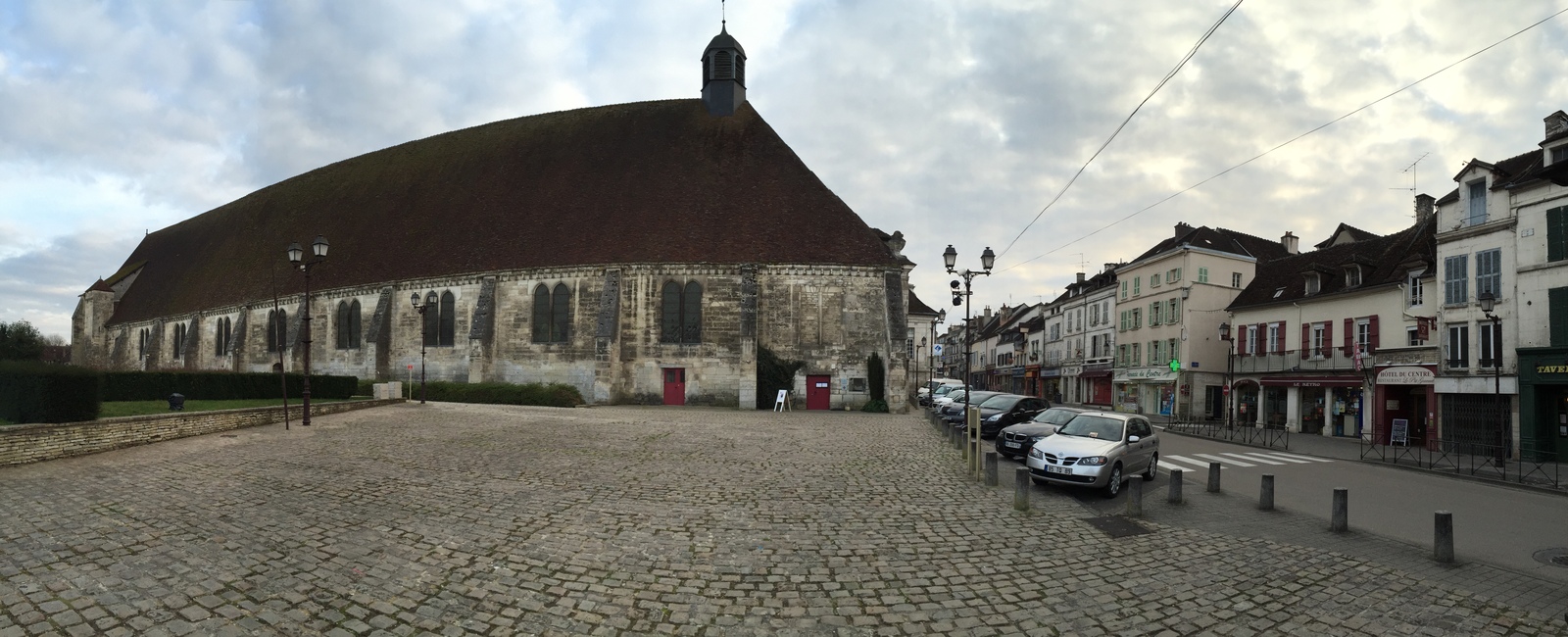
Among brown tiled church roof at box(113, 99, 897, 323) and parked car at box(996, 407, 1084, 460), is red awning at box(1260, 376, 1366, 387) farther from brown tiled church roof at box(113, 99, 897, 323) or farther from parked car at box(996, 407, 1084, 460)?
parked car at box(996, 407, 1084, 460)

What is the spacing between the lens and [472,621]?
5086 millimetres

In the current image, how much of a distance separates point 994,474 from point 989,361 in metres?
71.0

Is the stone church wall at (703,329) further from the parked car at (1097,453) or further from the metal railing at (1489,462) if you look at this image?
the parked car at (1097,453)

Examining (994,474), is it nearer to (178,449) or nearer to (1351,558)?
(1351,558)

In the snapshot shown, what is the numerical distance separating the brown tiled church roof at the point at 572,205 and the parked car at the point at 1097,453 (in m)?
16.6

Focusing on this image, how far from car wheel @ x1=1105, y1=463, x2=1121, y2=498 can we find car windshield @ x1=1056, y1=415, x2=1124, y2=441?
0.74 m

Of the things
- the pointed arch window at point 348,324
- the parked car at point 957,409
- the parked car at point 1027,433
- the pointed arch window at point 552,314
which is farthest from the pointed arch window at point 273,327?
the parked car at point 1027,433

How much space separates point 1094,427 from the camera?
12.3 meters

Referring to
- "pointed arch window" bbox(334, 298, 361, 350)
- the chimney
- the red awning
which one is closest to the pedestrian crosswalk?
the red awning

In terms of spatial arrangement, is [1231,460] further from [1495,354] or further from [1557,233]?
[1557,233]

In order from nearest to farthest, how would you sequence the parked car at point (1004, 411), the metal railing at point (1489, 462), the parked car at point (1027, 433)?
the parked car at point (1027, 433) → the metal railing at point (1489, 462) → the parked car at point (1004, 411)

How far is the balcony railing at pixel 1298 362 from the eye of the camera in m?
26.8

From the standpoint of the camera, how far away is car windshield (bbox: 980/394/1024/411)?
65.7 ft

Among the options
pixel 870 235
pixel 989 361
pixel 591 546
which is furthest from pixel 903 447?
pixel 989 361
